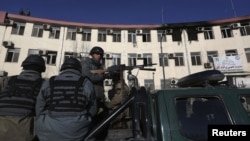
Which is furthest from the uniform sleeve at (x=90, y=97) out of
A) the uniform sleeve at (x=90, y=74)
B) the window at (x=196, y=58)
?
the window at (x=196, y=58)

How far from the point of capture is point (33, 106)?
196 cm

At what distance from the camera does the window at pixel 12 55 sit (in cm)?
1505

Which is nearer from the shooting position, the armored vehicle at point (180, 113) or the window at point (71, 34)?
the armored vehicle at point (180, 113)

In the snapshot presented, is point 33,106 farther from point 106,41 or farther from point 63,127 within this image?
point 106,41

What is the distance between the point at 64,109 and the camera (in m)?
1.63

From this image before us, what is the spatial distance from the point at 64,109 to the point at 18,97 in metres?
0.65

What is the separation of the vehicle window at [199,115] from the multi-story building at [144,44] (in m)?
13.6

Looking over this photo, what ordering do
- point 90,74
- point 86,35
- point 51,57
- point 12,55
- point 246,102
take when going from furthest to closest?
1. point 86,35
2. point 51,57
3. point 12,55
4. point 90,74
5. point 246,102

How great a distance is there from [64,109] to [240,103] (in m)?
1.68

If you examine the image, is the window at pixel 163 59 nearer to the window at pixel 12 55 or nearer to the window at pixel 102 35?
the window at pixel 102 35

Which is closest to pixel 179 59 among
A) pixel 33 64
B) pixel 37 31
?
pixel 37 31

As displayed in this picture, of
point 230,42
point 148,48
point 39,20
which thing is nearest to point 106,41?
point 148,48

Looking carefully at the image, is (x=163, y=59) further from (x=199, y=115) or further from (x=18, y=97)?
(x=18, y=97)

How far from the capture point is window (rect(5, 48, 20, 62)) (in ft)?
49.4
